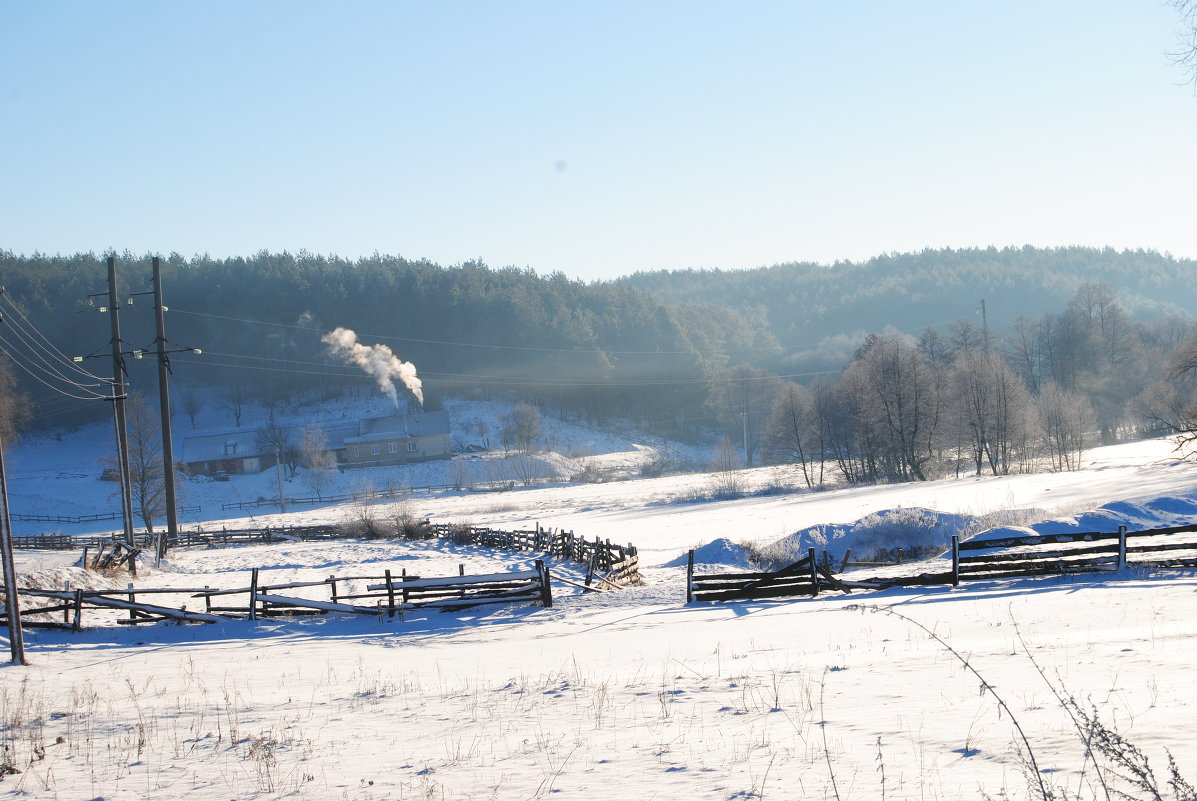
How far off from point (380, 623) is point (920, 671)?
1372 centimetres

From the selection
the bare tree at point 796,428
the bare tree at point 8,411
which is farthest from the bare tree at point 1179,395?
the bare tree at point 8,411

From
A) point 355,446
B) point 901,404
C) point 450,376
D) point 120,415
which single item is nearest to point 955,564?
point 120,415

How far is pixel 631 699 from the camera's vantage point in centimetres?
1052

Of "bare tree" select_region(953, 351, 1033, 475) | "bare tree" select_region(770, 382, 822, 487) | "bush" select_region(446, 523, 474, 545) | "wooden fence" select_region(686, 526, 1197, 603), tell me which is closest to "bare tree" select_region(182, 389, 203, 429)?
"bare tree" select_region(770, 382, 822, 487)

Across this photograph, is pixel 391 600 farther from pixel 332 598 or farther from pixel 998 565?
pixel 998 565

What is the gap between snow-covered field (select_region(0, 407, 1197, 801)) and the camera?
7.29 meters

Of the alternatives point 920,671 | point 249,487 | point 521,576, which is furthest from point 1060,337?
point 920,671

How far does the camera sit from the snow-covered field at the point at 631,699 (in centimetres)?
729

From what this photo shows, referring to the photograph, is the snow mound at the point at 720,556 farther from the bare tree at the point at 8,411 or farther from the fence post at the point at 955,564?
the bare tree at the point at 8,411

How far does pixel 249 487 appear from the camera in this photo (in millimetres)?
79125

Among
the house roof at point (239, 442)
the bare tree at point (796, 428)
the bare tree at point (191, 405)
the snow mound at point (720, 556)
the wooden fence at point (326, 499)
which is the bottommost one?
the snow mound at point (720, 556)

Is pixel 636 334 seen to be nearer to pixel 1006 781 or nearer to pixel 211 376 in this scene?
pixel 211 376

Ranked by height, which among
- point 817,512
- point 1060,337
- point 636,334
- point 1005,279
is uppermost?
point 1005,279

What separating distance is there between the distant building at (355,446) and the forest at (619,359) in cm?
1275
